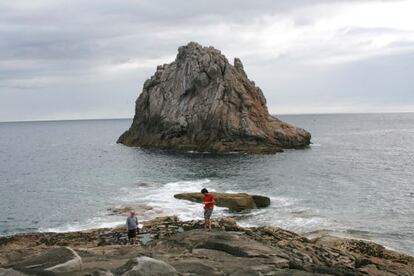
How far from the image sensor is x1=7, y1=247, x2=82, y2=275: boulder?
16.1m

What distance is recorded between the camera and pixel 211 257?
19.9 m

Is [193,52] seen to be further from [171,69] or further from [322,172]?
[322,172]

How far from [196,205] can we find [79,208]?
12117mm

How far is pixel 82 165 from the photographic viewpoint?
89125mm

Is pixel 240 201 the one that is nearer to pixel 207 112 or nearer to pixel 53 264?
pixel 53 264

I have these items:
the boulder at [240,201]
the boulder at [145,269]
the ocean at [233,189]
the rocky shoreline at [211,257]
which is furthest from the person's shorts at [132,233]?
the boulder at [240,201]

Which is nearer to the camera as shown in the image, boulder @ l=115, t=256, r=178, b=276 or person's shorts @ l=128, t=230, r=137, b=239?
boulder @ l=115, t=256, r=178, b=276

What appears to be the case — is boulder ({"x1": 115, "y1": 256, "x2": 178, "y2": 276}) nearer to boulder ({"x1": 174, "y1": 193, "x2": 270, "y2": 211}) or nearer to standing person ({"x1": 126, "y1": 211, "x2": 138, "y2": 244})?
standing person ({"x1": 126, "y1": 211, "x2": 138, "y2": 244})

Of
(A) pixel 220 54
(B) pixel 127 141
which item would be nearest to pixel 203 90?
(A) pixel 220 54

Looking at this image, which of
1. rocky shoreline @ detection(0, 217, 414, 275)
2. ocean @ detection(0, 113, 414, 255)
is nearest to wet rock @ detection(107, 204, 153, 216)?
ocean @ detection(0, 113, 414, 255)

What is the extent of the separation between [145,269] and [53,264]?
3.36 m

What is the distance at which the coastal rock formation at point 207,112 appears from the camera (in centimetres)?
9525

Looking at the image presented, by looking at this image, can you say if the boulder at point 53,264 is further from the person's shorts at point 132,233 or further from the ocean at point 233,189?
the ocean at point 233,189

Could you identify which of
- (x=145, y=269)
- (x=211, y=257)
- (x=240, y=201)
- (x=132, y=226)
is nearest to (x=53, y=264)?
(x=145, y=269)
